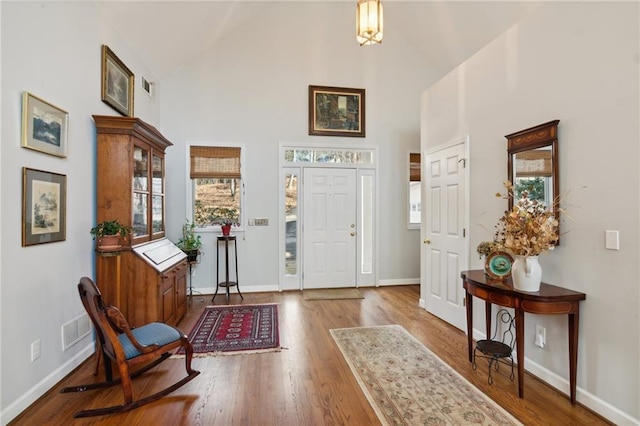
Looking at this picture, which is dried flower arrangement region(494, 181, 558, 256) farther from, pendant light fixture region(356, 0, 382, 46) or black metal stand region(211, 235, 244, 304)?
black metal stand region(211, 235, 244, 304)

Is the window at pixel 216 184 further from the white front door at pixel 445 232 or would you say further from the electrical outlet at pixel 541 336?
the electrical outlet at pixel 541 336

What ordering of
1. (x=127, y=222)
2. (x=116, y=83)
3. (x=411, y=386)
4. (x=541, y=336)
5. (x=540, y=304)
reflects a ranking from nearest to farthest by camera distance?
(x=540, y=304)
(x=411, y=386)
(x=541, y=336)
(x=127, y=222)
(x=116, y=83)

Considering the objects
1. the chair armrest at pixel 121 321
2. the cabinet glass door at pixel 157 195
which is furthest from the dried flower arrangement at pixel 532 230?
the cabinet glass door at pixel 157 195

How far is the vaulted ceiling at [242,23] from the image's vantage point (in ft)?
11.5

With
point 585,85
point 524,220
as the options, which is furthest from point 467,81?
point 524,220

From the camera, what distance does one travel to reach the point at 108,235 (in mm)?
2746

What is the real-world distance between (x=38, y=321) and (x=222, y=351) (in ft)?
4.61

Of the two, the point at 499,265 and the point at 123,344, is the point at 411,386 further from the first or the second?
the point at 123,344

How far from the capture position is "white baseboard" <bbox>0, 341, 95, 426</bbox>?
1.95 metres

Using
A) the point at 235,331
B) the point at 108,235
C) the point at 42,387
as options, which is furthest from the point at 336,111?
the point at 42,387

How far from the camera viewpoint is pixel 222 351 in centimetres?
296

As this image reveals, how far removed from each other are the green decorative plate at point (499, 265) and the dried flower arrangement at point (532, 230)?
0.28 metres

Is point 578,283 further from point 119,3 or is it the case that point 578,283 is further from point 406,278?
point 119,3

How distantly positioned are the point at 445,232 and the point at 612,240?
180 cm
